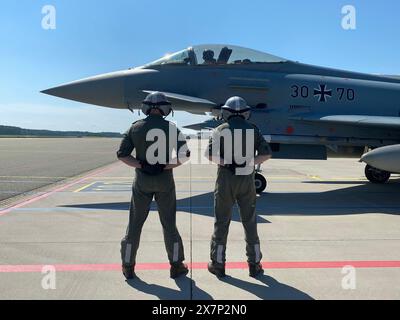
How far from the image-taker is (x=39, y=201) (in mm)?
8625

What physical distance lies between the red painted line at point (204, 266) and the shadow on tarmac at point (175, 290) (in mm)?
403

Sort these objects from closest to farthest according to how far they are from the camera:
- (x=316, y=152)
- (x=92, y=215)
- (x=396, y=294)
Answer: (x=396, y=294) → (x=92, y=215) → (x=316, y=152)

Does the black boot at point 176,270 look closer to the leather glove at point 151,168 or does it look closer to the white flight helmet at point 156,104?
the leather glove at point 151,168

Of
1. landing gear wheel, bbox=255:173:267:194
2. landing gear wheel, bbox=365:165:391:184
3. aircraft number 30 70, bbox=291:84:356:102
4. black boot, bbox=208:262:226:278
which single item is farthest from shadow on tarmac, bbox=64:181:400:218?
black boot, bbox=208:262:226:278

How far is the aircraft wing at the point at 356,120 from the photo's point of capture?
8.99 m

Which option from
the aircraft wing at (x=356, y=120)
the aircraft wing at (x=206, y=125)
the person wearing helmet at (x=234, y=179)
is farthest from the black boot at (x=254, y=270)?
the aircraft wing at (x=356, y=120)

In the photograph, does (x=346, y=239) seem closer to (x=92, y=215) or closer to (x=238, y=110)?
(x=238, y=110)

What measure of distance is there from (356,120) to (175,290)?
6.89 meters

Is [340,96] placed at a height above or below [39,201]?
above

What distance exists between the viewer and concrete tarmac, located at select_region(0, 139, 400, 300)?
387cm
